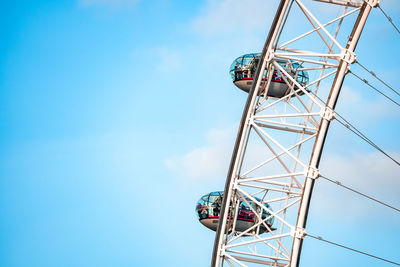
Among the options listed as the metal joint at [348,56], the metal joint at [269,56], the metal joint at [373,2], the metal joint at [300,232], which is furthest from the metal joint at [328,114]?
the metal joint at [300,232]

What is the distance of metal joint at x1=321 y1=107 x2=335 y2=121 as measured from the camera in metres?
24.7

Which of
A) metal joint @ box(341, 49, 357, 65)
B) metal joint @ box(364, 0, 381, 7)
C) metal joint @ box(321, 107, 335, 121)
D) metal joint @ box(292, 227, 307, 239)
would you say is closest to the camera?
metal joint @ box(364, 0, 381, 7)

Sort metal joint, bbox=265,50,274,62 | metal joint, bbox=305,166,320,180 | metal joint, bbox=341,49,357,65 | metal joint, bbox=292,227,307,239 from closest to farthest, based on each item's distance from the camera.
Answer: metal joint, bbox=341,49,357,65, metal joint, bbox=305,166,320,180, metal joint, bbox=292,227,307,239, metal joint, bbox=265,50,274,62

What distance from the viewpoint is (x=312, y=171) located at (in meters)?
24.9

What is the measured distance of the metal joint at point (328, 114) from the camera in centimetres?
2468

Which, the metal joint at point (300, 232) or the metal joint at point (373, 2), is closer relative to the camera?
the metal joint at point (373, 2)

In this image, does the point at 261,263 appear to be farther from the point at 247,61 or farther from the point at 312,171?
the point at 247,61

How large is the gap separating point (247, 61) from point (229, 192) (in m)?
8.80

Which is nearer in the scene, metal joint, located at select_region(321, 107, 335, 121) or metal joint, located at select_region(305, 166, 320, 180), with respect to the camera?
metal joint, located at select_region(321, 107, 335, 121)

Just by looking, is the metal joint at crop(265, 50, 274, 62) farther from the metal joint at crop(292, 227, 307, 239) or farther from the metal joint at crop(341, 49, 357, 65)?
the metal joint at crop(292, 227, 307, 239)

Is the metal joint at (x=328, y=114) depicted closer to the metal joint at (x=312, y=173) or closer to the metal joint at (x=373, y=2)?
the metal joint at (x=312, y=173)

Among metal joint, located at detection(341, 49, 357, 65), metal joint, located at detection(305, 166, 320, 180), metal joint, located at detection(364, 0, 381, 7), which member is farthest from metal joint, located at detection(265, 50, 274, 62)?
metal joint, located at detection(305, 166, 320, 180)

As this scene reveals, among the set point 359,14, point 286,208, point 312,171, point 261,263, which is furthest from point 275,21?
point 261,263

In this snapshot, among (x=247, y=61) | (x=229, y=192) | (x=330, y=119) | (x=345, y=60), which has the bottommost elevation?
(x=229, y=192)
